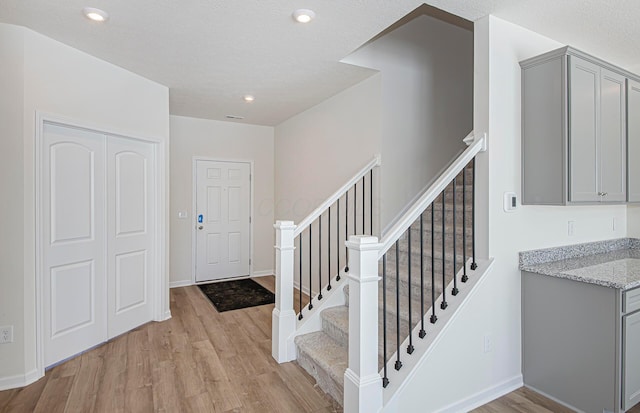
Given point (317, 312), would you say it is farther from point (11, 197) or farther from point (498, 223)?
point (11, 197)

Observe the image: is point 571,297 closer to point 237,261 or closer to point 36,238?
point 36,238

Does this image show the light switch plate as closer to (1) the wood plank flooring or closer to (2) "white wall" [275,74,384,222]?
(2) "white wall" [275,74,384,222]

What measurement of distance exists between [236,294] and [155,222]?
1609mm

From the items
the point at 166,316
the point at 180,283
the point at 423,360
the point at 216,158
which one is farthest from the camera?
the point at 216,158

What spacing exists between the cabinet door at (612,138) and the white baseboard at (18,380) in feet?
14.2

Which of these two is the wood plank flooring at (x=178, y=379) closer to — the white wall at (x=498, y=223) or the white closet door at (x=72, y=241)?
the white closet door at (x=72, y=241)

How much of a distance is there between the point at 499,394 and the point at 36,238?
3.50m

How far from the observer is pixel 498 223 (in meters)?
2.35

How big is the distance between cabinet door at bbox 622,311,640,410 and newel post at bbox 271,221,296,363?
219 cm

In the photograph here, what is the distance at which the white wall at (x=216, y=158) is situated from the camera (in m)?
5.25

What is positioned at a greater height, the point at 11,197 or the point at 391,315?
the point at 11,197

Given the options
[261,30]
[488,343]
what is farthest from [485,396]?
[261,30]

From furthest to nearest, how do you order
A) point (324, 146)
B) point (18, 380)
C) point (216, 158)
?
point (216, 158) → point (324, 146) → point (18, 380)

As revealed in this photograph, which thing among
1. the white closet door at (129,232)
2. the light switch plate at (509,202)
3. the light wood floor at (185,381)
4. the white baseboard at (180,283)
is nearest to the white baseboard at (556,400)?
the light wood floor at (185,381)
